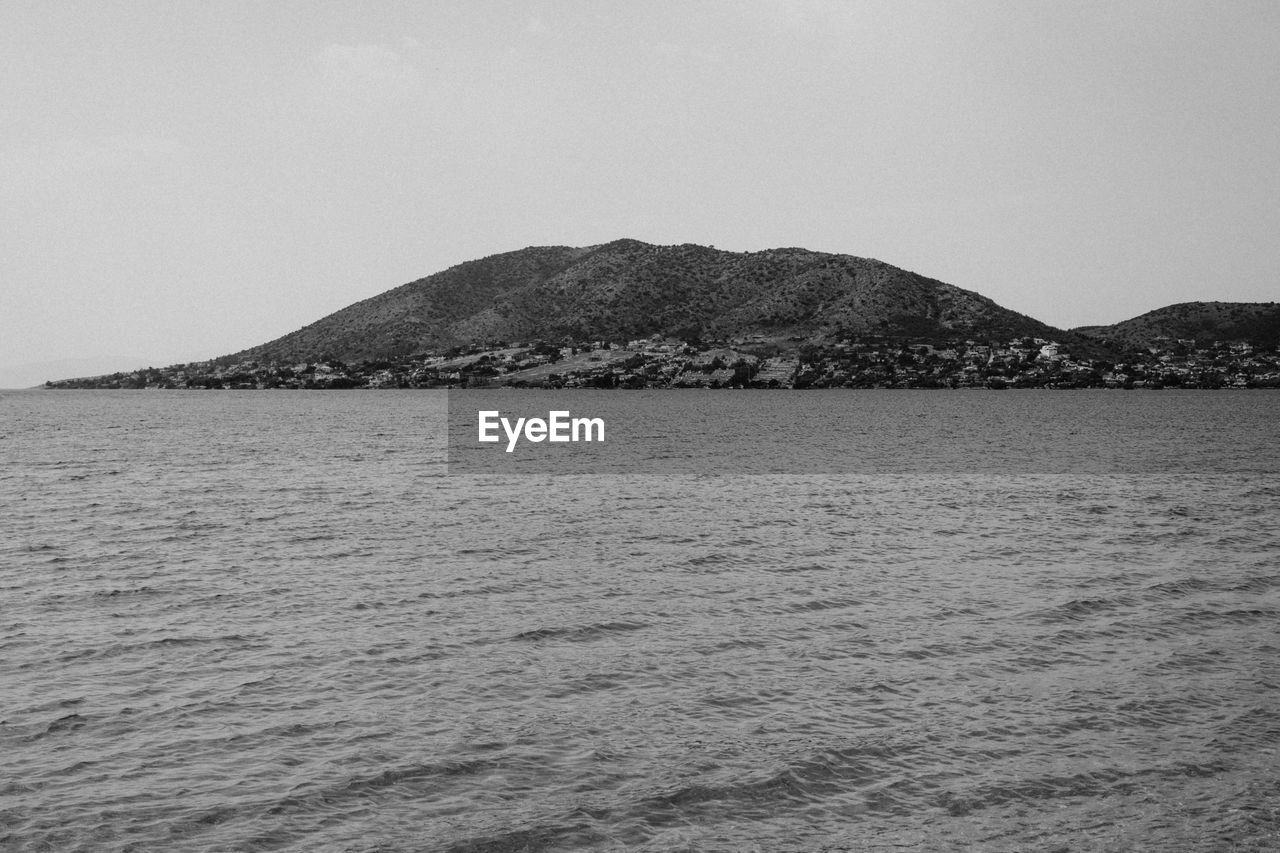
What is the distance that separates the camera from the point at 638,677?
24.3 metres

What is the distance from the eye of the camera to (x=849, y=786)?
58.9 ft

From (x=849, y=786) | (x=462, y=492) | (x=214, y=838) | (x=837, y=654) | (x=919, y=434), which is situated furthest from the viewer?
(x=919, y=434)

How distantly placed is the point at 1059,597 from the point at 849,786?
1818 centimetres

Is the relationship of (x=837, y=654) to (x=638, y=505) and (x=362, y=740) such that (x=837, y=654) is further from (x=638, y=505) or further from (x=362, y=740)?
(x=638, y=505)

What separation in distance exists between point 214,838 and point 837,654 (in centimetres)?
1612

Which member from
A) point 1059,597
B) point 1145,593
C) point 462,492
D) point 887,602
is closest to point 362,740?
point 887,602

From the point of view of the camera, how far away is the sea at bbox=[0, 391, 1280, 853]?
1677cm

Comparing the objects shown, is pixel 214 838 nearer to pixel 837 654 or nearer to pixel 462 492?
pixel 837 654

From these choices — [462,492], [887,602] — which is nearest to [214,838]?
[887,602]

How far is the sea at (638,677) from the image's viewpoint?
16.8 metres

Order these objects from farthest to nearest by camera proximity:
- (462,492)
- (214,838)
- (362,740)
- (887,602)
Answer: (462,492) → (887,602) → (362,740) → (214,838)

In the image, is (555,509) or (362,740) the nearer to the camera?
(362,740)

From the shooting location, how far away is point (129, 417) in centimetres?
18075

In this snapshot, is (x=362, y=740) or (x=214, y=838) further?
(x=362, y=740)
